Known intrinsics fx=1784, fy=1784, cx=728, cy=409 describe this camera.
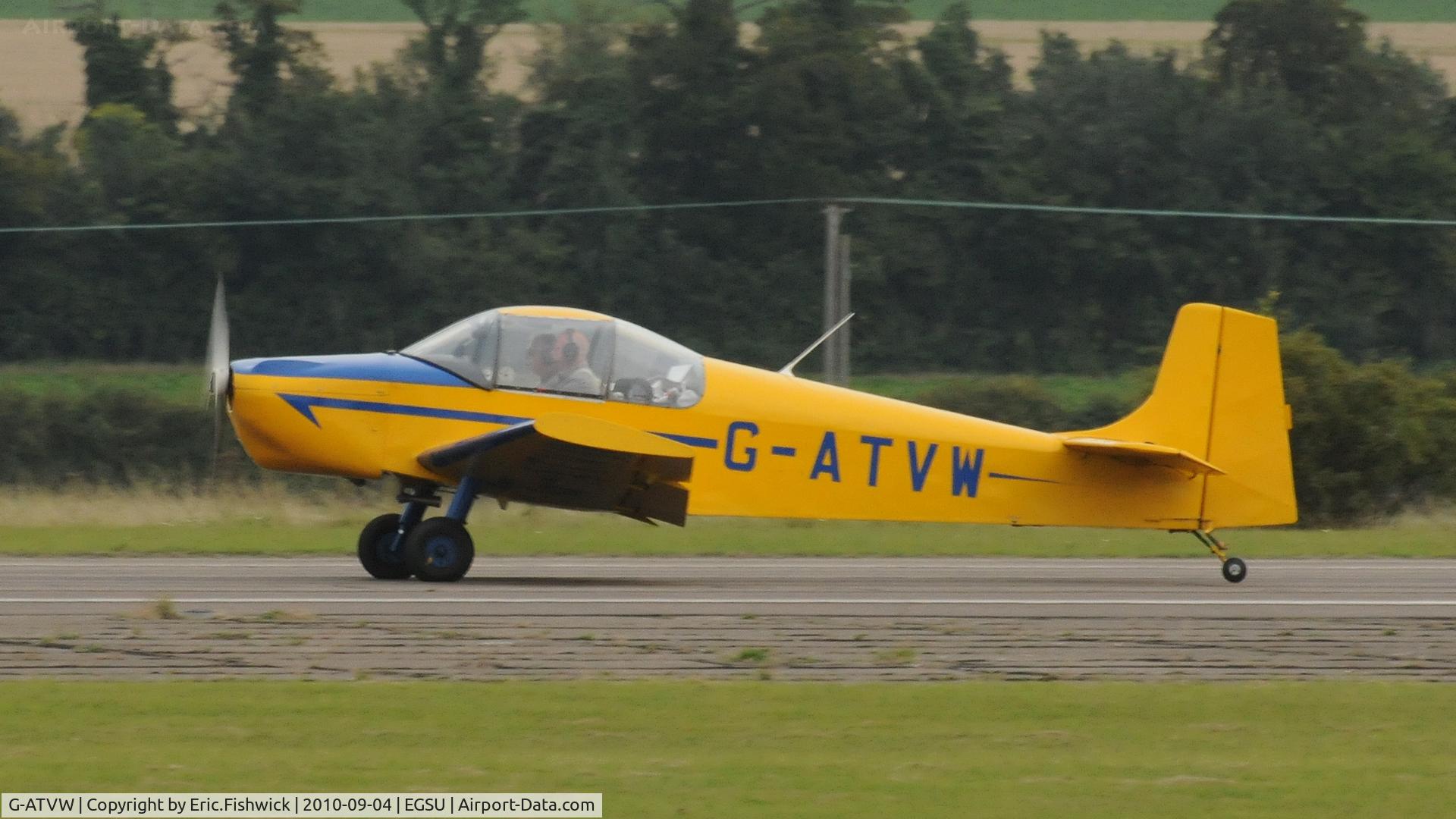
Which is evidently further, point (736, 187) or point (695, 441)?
point (736, 187)

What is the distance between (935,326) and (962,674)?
34.6 meters

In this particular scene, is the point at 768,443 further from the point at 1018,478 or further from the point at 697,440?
the point at 1018,478

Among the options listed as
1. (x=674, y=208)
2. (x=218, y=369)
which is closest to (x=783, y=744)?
(x=218, y=369)

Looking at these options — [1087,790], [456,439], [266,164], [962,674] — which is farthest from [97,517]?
[266,164]

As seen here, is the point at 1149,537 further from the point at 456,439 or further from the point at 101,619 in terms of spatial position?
the point at 101,619

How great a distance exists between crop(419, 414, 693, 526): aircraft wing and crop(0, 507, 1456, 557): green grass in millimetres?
2912

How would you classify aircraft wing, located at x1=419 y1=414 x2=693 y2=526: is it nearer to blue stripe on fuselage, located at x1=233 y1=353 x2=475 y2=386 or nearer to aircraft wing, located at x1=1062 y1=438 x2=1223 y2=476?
blue stripe on fuselage, located at x1=233 y1=353 x2=475 y2=386

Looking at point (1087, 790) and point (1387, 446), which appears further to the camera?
point (1387, 446)

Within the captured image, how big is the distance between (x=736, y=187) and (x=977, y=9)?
54.9ft

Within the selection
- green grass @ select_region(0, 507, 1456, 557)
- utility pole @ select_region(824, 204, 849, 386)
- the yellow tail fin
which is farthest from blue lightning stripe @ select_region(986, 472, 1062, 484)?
utility pole @ select_region(824, 204, 849, 386)

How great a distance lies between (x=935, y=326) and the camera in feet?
141

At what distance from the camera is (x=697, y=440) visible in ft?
45.0

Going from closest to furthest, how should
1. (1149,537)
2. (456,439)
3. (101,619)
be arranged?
(101,619) → (456,439) → (1149,537)

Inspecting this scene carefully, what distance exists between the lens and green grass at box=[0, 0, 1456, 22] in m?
49.9
